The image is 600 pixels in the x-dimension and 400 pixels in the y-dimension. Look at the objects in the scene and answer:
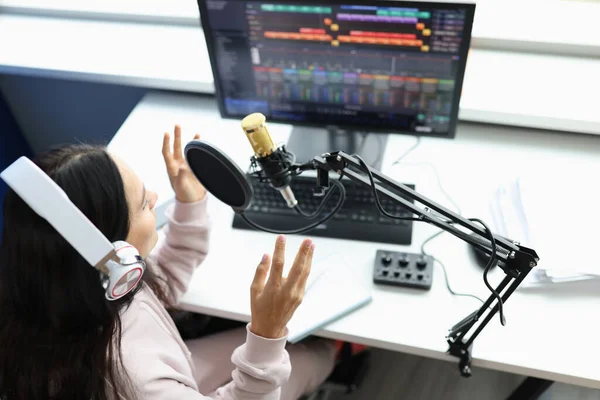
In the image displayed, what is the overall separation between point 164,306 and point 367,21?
72 cm

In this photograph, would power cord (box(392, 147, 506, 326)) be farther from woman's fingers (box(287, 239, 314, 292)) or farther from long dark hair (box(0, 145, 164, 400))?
long dark hair (box(0, 145, 164, 400))

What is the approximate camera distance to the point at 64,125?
2.15 m

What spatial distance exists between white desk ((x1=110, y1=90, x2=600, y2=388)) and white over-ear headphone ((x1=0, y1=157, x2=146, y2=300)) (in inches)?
16.6

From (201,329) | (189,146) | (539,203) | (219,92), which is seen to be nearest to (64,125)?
(219,92)

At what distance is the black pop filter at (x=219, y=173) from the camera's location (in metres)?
0.92

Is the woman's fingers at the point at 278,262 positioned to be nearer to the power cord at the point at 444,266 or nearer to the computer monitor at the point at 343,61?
the power cord at the point at 444,266

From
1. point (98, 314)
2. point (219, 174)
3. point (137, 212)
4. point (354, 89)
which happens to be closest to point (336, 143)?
point (354, 89)

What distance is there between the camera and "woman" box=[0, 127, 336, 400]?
32.3 inches

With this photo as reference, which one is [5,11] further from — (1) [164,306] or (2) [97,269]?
(2) [97,269]

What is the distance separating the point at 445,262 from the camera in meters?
1.18

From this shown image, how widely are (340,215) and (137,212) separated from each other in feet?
1.60

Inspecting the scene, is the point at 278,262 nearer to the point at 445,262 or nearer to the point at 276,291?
the point at 276,291

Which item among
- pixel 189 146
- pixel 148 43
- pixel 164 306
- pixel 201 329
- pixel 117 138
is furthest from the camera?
pixel 148 43

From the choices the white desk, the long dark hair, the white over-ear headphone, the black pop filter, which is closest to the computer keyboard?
the white desk
